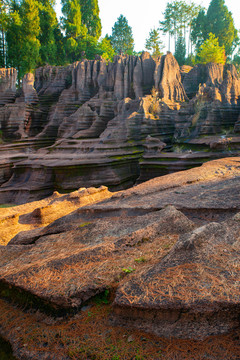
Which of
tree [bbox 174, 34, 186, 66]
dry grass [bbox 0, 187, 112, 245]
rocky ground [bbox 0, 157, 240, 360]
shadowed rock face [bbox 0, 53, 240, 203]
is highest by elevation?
tree [bbox 174, 34, 186, 66]

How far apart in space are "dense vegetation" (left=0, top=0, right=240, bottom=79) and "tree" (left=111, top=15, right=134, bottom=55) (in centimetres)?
398

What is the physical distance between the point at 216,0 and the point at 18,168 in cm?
4192

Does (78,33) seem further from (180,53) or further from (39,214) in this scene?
(39,214)

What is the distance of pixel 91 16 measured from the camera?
46.6 meters

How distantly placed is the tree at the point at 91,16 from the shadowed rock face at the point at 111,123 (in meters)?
20.3

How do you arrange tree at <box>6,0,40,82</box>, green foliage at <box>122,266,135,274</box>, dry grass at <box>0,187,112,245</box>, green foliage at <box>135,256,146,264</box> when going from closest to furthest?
green foliage at <box>122,266,135,274</box>
green foliage at <box>135,256,146,264</box>
dry grass at <box>0,187,112,245</box>
tree at <box>6,0,40,82</box>

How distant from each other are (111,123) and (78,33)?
91.1 ft

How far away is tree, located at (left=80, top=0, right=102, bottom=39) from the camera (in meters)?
45.9

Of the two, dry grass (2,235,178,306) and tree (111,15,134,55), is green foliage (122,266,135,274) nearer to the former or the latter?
dry grass (2,235,178,306)

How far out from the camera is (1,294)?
3.11 m

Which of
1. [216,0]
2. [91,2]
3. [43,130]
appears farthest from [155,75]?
[91,2]

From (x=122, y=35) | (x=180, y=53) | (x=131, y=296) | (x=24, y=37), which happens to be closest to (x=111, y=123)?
(x=131, y=296)

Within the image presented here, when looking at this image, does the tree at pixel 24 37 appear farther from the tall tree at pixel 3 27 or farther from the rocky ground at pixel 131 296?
the rocky ground at pixel 131 296

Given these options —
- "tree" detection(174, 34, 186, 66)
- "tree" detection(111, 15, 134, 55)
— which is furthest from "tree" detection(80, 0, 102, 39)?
"tree" detection(174, 34, 186, 66)
